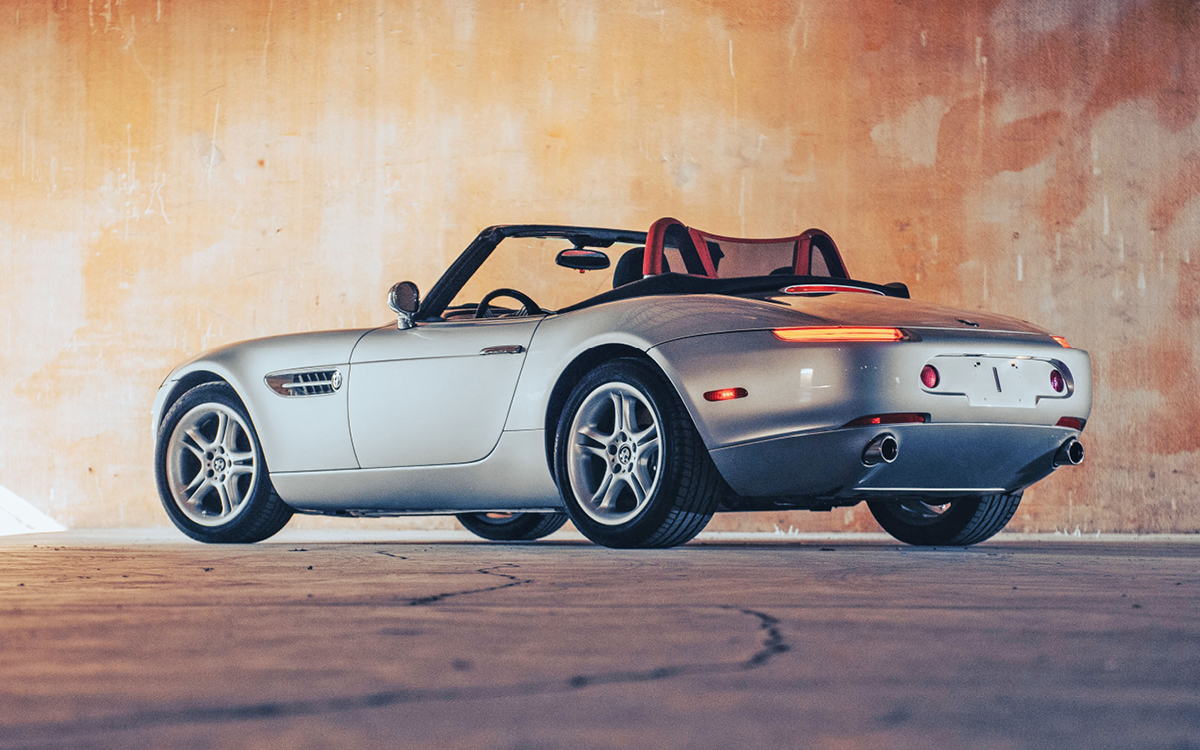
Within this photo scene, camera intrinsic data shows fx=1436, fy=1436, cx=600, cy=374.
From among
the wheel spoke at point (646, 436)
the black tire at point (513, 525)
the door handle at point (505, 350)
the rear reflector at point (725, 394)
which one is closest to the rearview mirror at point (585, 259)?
the door handle at point (505, 350)

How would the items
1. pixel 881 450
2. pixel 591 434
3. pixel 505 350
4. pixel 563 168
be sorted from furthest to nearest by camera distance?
pixel 563 168
pixel 505 350
pixel 591 434
pixel 881 450

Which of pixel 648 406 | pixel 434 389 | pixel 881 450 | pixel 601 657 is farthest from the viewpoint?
pixel 434 389

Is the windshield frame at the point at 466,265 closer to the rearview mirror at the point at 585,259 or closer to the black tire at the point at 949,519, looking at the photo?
the rearview mirror at the point at 585,259

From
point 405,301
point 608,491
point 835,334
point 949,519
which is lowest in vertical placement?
point 949,519

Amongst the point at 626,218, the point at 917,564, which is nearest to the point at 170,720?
the point at 917,564

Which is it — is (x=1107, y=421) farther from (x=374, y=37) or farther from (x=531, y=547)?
(x=374, y=37)

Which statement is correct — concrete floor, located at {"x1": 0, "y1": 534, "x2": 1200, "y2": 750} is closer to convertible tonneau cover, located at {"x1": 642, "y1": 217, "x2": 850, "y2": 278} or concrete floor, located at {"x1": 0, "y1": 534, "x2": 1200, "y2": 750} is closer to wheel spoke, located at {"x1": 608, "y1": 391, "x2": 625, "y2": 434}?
wheel spoke, located at {"x1": 608, "y1": 391, "x2": 625, "y2": 434}

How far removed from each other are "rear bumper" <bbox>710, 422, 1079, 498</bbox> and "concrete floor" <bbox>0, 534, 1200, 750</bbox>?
21.0 inches

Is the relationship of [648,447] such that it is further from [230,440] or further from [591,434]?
[230,440]

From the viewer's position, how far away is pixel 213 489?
6559mm

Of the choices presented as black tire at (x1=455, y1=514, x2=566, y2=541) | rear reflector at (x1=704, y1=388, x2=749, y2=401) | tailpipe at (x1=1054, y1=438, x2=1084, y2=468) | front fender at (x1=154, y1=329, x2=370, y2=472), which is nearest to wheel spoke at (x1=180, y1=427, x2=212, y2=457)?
front fender at (x1=154, y1=329, x2=370, y2=472)

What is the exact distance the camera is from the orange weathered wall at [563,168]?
8195mm

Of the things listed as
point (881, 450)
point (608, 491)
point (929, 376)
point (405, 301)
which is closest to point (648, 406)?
point (608, 491)

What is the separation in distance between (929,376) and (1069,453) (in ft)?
2.43
